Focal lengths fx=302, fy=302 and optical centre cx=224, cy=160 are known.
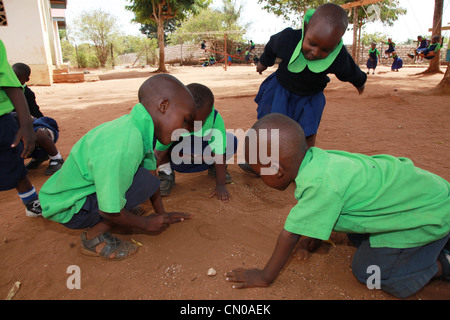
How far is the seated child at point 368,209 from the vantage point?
133 centimetres

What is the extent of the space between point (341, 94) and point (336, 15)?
599 centimetres

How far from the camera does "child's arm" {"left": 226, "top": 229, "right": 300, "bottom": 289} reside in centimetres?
141

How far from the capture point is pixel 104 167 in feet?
4.77

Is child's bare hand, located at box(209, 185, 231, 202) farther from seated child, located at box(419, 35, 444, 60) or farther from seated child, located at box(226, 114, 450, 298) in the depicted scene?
seated child, located at box(419, 35, 444, 60)

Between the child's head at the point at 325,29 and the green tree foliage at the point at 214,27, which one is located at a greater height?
the green tree foliage at the point at 214,27

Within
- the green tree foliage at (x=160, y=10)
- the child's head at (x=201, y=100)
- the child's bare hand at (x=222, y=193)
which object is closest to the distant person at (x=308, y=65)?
the child's head at (x=201, y=100)

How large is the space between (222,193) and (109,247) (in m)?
1.05

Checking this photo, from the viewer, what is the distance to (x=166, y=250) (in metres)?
1.87

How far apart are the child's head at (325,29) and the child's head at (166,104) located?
3.25ft

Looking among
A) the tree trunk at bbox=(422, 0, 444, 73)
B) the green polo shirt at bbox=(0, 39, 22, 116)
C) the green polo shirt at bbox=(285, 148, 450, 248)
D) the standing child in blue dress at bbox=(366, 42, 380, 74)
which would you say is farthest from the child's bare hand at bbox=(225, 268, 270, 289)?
the standing child in blue dress at bbox=(366, 42, 380, 74)

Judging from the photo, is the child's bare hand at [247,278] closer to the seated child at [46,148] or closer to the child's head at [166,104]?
the child's head at [166,104]

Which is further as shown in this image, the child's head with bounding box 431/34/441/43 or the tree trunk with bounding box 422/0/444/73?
the child's head with bounding box 431/34/441/43

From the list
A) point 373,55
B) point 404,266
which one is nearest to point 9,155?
point 404,266

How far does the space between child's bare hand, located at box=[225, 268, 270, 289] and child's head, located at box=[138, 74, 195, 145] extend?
2.71ft
